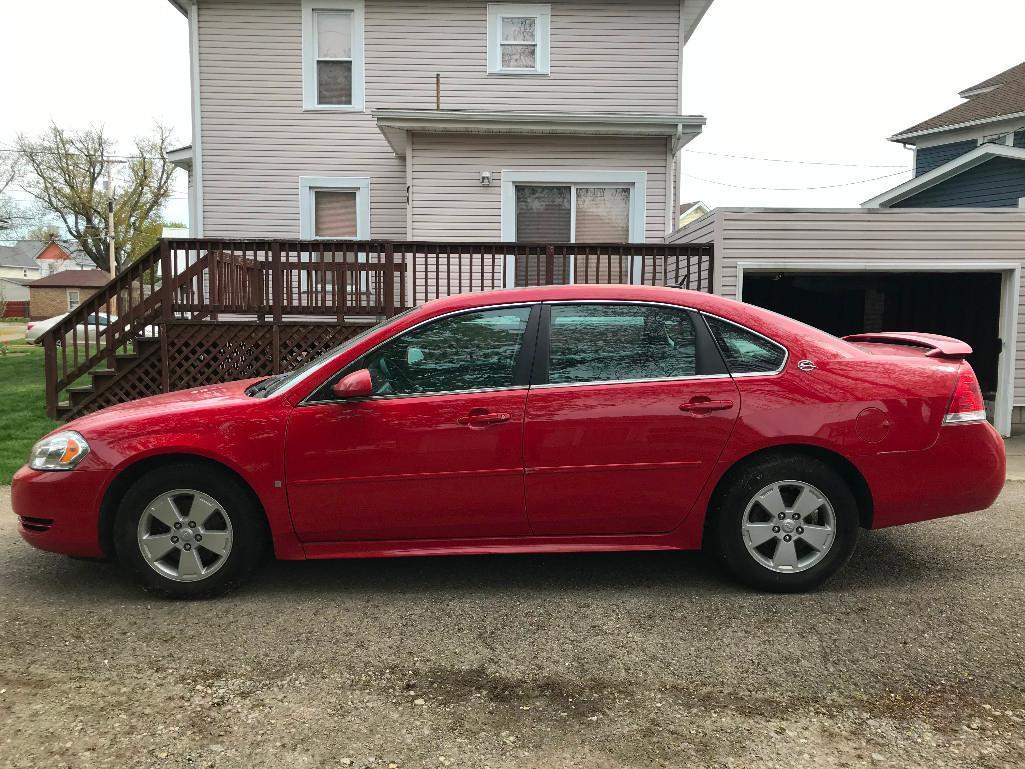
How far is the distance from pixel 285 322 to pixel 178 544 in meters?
5.68

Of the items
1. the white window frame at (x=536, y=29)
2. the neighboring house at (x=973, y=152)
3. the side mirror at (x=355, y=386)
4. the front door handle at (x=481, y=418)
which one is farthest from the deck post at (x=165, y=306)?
the neighboring house at (x=973, y=152)

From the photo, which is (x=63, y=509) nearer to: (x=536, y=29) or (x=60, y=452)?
(x=60, y=452)

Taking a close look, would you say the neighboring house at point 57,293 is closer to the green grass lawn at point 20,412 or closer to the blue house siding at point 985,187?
the green grass lawn at point 20,412

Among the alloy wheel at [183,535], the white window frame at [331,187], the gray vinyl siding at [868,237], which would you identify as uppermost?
the white window frame at [331,187]

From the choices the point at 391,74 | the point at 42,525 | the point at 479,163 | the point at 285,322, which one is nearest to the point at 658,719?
the point at 42,525

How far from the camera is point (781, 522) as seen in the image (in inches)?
159

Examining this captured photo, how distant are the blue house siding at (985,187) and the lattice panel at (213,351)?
46.4 feet

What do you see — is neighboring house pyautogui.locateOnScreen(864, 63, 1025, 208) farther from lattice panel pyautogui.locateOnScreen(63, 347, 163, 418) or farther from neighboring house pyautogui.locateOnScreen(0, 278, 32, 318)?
neighboring house pyautogui.locateOnScreen(0, 278, 32, 318)

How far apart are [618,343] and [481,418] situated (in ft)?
2.77

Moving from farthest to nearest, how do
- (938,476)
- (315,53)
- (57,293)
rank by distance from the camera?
1. (57,293)
2. (315,53)
3. (938,476)

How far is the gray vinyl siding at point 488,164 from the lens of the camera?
12461mm

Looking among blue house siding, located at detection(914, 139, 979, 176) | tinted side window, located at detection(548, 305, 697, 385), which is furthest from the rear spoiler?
blue house siding, located at detection(914, 139, 979, 176)

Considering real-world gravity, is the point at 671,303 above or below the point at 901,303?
below

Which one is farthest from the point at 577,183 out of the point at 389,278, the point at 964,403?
the point at 964,403
